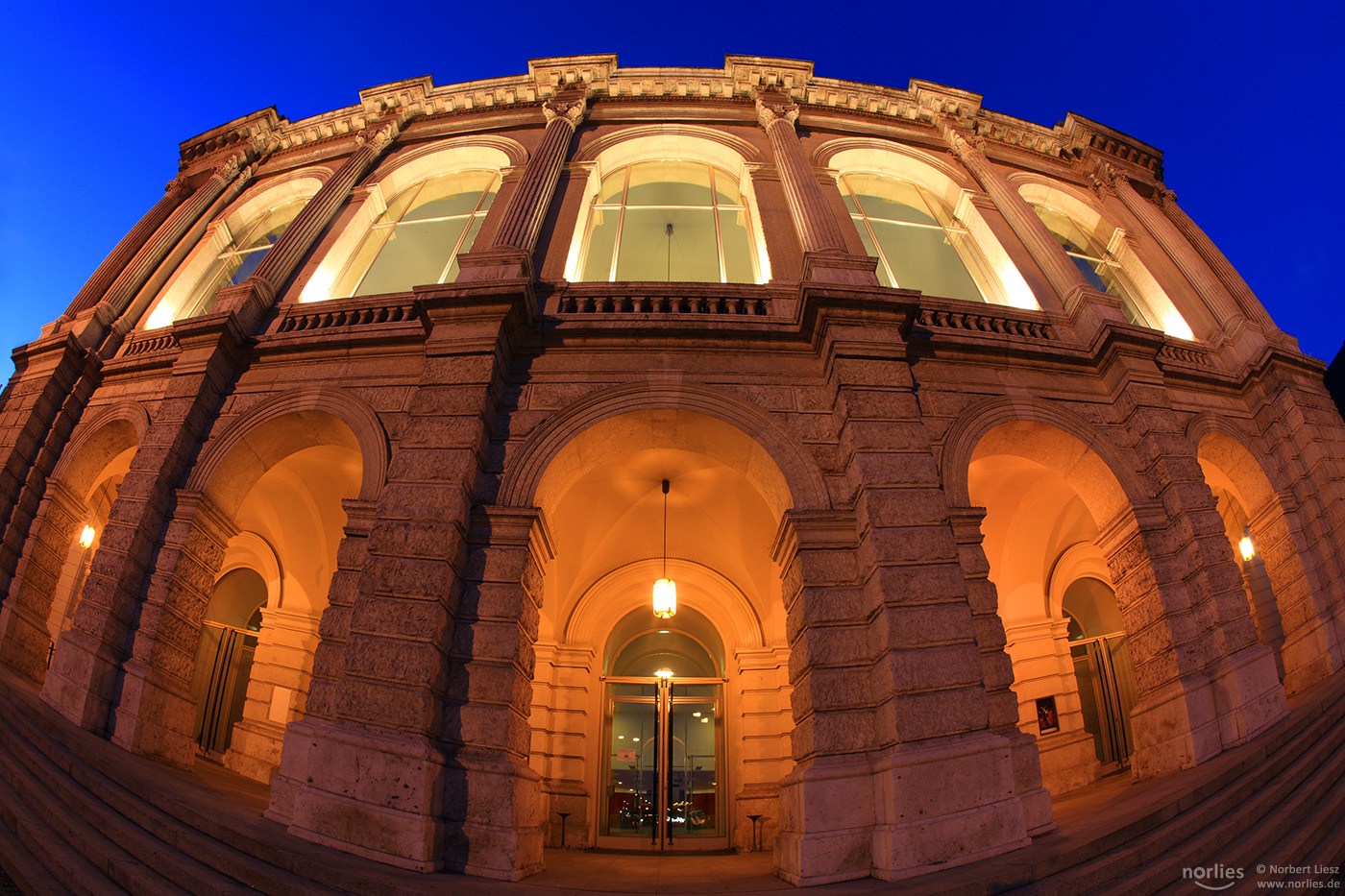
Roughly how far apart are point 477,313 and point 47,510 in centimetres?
782

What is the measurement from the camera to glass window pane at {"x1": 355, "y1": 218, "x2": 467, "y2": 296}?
12273mm

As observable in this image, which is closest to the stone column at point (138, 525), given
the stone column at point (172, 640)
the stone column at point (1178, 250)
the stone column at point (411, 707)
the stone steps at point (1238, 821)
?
the stone column at point (172, 640)

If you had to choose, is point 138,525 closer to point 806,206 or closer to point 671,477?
point 671,477

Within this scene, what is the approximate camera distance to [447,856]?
18.5 feet

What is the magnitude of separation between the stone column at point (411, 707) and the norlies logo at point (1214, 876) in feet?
17.1

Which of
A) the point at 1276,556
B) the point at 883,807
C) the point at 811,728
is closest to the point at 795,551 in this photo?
the point at 811,728

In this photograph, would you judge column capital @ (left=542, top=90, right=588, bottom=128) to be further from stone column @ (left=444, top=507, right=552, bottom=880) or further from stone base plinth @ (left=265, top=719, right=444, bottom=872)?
stone base plinth @ (left=265, top=719, right=444, bottom=872)

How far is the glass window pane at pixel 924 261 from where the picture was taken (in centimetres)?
1222

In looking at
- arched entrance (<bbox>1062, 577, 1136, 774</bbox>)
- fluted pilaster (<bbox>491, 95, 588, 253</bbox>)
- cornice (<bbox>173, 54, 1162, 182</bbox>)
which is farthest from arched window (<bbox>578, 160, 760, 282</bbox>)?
arched entrance (<bbox>1062, 577, 1136, 774</bbox>)

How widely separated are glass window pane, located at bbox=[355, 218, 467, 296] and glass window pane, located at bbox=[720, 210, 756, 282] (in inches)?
199

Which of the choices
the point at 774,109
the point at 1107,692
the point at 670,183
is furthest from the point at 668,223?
the point at 1107,692

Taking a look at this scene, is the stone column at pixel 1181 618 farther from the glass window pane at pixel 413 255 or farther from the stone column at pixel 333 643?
the glass window pane at pixel 413 255

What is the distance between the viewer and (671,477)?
10414 millimetres

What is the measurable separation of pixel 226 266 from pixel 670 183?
372 inches
